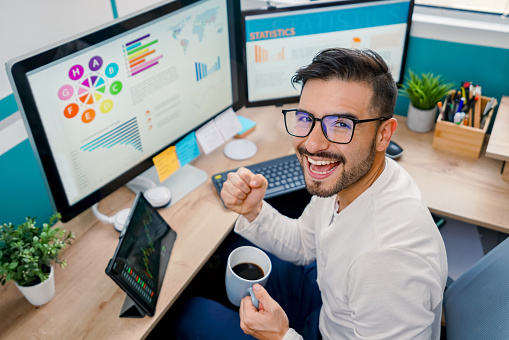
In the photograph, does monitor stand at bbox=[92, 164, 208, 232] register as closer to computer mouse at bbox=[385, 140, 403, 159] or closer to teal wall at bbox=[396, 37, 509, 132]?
computer mouse at bbox=[385, 140, 403, 159]

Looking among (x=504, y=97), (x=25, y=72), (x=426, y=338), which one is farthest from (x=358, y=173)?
(x=504, y=97)

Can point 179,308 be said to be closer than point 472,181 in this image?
Yes

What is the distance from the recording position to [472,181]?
1378 millimetres

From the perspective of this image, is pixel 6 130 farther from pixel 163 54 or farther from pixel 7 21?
pixel 163 54

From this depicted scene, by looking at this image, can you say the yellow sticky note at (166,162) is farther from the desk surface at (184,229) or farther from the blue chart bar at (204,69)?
the blue chart bar at (204,69)

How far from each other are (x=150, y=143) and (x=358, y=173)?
0.57 metres

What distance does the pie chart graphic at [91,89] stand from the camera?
3.27ft

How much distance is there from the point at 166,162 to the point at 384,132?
633mm

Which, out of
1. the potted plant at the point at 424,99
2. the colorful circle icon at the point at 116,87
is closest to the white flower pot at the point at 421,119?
the potted plant at the point at 424,99

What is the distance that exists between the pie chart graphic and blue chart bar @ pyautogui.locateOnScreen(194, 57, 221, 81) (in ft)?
1.00

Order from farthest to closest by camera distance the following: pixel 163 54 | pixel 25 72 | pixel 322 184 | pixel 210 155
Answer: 1. pixel 210 155
2. pixel 163 54
3. pixel 322 184
4. pixel 25 72

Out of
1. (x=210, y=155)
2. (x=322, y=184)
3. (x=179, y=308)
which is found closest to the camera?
(x=322, y=184)

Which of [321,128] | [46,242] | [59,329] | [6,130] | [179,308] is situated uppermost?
[321,128]

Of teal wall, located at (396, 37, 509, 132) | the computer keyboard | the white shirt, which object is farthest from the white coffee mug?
teal wall, located at (396, 37, 509, 132)
